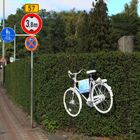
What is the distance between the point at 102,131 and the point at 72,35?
88.3 metres

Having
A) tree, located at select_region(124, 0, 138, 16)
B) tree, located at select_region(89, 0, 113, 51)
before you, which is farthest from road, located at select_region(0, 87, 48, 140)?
tree, located at select_region(124, 0, 138, 16)

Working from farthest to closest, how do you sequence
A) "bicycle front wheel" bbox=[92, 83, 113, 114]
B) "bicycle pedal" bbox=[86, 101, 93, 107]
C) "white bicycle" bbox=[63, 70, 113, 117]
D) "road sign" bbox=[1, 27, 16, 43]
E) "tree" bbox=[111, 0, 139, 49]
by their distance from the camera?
"tree" bbox=[111, 0, 139, 49] < "road sign" bbox=[1, 27, 16, 43] < "bicycle pedal" bbox=[86, 101, 93, 107] < "white bicycle" bbox=[63, 70, 113, 117] < "bicycle front wheel" bbox=[92, 83, 113, 114]

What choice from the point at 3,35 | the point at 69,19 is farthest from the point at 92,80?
the point at 69,19

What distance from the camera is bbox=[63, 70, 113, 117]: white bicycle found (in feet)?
42.4

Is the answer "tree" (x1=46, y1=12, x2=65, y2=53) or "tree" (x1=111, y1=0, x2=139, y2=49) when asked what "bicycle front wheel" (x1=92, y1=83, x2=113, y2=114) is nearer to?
"tree" (x1=46, y1=12, x2=65, y2=53)

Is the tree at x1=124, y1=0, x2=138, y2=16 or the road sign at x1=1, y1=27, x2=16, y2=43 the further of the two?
the tree at x1=124, y1=0, x2=138, y2=16

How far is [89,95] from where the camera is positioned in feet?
44.1

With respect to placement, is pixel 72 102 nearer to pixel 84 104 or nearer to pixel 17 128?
pixel 84 104

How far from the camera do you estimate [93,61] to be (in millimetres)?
13266

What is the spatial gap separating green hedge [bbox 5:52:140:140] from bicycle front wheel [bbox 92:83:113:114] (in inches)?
6.3

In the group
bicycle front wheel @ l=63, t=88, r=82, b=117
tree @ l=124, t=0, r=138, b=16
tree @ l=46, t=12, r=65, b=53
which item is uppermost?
tree @ l=124, t=0, r=138, b=16

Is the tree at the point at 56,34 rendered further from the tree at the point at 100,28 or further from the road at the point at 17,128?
the road at the point at 17,128

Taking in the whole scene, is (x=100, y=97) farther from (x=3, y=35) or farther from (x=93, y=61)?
(x=3, y=35)

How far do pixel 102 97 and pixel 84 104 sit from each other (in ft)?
2.79
